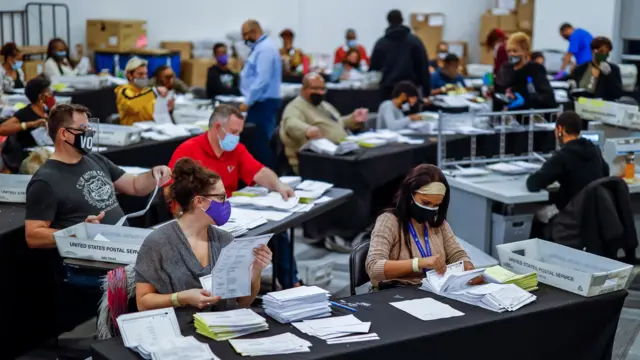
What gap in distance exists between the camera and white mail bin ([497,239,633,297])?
3307 mm

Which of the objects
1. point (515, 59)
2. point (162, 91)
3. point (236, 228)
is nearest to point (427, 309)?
point (236, 228)

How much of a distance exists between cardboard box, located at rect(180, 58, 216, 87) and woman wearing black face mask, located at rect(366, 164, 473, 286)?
9114 mm

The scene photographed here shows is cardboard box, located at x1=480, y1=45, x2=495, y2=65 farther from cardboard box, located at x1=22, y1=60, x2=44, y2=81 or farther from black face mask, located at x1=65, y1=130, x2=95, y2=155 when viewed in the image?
black face mask, located at x1=65, y1=130, x2=95, y2=155

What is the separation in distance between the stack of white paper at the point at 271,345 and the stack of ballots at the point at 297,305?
0.58 feet

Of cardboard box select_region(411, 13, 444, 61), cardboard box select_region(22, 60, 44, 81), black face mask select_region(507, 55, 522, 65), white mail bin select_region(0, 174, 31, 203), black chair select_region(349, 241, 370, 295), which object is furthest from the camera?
cardboard box select_region(411, 13, 444, 61)

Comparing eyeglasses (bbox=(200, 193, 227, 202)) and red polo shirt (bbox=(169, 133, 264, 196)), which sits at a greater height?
eyeglasses (bbox=(200, 193, 227, 202))

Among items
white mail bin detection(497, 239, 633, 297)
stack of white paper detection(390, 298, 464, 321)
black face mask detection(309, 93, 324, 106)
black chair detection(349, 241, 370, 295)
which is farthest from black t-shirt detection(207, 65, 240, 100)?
stack of white paper detection(390, 298, 464, 321)

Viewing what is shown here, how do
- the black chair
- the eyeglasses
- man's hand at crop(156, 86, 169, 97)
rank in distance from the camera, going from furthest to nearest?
man's hand at crop(156, 86, 169, 97)
the black chair
the eyeglasses

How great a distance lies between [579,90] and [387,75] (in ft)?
6.02

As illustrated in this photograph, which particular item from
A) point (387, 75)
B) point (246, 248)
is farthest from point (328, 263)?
point (387, 75)

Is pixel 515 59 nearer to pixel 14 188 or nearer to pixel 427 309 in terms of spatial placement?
pixel 14 188

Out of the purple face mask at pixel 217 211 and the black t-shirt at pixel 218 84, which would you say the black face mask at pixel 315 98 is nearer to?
the purple face mask at pixel 217 211

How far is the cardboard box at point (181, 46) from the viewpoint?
504 inches

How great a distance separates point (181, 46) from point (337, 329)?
10.5 meters
